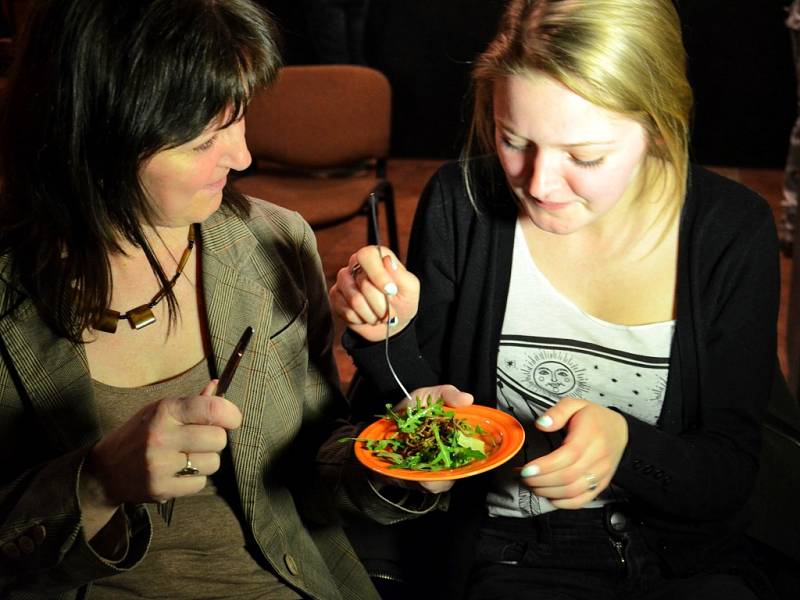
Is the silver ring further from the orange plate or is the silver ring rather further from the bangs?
the bangs

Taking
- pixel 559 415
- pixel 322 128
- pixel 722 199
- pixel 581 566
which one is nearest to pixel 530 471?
pixel 559 415

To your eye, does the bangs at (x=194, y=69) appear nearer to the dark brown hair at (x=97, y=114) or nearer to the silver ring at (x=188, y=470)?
the dark brown hair at (x=97, y=114)

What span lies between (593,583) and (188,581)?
2.01 feet

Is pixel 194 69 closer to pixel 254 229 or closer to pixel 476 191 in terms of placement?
pixel 254 229

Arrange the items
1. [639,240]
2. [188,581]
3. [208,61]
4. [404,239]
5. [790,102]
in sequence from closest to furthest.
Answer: [208,61] → [188,581] → [639,240] → [404,239] → [790,102]

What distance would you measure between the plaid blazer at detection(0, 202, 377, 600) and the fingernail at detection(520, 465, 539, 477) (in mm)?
438

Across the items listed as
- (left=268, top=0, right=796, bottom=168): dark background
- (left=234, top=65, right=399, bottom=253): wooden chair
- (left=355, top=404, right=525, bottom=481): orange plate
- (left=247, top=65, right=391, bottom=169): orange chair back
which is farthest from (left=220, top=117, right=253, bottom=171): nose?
(left=268, top=0, right=796, bottom=168): dark background

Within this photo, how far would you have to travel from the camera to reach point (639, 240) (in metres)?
1.53

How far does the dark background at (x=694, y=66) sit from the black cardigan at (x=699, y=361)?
435 cm

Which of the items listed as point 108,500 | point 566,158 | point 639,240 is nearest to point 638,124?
point 566,158

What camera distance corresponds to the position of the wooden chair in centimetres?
383

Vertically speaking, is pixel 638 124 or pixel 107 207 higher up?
pixel 638 124

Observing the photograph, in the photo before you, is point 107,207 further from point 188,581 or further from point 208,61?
point 188,581

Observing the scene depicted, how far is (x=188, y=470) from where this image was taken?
3.89 ft
